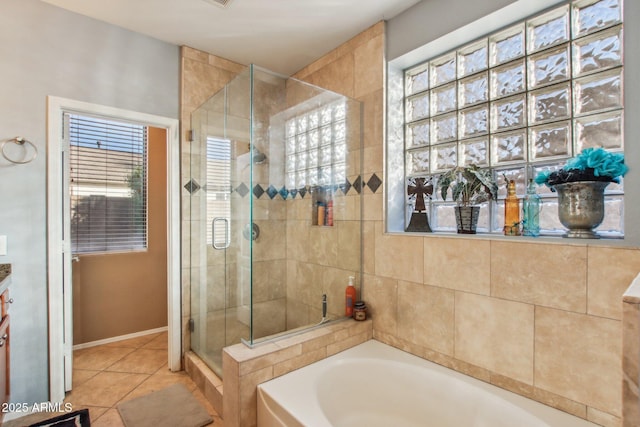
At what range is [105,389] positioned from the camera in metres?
2.31

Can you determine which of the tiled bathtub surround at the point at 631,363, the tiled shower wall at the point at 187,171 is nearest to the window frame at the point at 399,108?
the tiled bathtub surround at the point at 631,363

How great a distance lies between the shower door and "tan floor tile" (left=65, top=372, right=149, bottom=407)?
499 millimetres

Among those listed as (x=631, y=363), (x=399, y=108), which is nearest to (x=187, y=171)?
(x=399, y=108)

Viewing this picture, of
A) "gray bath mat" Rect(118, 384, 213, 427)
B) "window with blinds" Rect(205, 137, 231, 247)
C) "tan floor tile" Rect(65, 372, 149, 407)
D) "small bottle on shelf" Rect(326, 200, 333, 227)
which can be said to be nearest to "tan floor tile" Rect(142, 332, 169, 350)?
"tan floor tile" Rect(65, 372, 149, 407)

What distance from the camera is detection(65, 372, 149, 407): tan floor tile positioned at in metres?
2.16

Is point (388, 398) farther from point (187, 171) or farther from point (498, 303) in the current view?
point (187, 171)

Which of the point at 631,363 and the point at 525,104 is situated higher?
the point at 525,104

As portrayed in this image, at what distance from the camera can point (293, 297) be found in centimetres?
245

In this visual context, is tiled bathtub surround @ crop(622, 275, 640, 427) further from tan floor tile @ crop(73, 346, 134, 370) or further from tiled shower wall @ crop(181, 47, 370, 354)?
tan floor tile @ crop(73, 346, 134, 370)

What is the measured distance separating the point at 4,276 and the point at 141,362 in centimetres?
141

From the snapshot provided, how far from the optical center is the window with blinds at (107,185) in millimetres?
3021

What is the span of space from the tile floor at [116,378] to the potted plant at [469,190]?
1.94 metres

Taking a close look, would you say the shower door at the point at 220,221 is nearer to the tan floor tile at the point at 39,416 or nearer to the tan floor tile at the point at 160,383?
the tan floor tile at the point at 160,383

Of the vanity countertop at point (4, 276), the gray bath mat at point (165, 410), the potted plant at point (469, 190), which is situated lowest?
the gray bath mat at point (165, 410)
